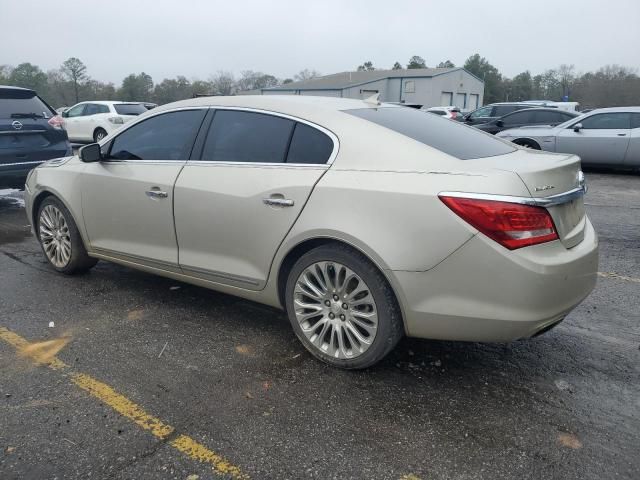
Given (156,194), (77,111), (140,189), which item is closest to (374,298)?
(156,194)

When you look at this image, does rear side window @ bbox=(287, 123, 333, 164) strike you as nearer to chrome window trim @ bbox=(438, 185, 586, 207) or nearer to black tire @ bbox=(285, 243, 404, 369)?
black tire @ bbox=(285, 243, 404, 369)

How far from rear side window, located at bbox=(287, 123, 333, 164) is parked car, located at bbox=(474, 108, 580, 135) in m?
11.8

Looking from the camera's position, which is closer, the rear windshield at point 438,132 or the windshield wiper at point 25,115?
the rear windshield at point 438,132

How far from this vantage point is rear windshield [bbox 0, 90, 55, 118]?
281 inches

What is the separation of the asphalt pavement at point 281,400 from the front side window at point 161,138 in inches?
46.0

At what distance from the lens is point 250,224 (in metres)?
3.33

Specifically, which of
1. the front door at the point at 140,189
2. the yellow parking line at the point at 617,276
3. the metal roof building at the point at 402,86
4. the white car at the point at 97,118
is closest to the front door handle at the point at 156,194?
the front door at the point at 140,189

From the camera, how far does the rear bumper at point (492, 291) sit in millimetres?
2590

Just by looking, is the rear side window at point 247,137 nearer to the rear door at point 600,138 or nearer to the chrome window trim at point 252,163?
the chrome window trim at point 252,163

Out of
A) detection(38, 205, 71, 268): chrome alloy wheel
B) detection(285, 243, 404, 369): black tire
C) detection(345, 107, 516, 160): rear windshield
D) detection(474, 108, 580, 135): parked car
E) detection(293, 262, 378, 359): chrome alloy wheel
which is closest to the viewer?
detection(285, 243, 404, 369): black tire

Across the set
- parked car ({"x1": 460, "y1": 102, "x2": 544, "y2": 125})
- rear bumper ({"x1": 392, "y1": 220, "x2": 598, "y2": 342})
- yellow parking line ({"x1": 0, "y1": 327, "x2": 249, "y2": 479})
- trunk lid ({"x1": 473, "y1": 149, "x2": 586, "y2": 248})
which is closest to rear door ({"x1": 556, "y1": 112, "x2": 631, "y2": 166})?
parked car ({"x1": 460, "y1": 102, "x2": 544, "y2": 125})

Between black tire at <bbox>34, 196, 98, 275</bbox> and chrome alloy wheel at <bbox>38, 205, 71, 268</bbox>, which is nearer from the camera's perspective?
black tire at <bbox>34, 196, 98, 275</bbox>

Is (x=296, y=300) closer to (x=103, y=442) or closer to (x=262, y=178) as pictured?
(x=262, y=178)

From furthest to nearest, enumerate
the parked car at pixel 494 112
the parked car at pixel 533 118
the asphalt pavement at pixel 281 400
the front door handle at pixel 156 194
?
the parked car at pixel 494 112 → the parked car at pixel 533 118 → the front door handle at pixel 156 194 → the asphalt pavement at pixel 281 400
